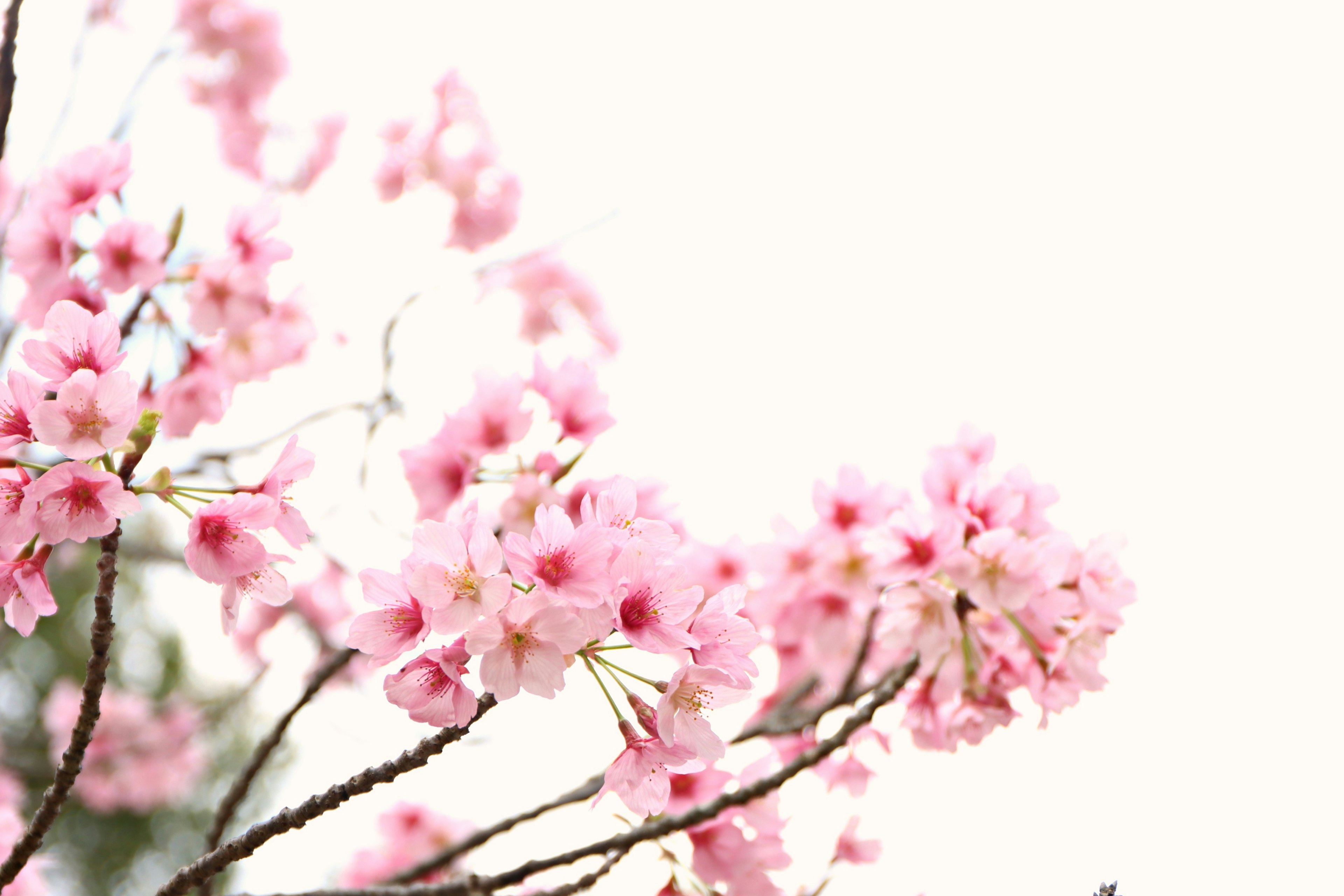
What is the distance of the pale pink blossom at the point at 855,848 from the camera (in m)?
1.65

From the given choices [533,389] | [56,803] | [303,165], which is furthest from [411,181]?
[56,803]

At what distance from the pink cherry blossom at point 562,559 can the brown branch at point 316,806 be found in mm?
134

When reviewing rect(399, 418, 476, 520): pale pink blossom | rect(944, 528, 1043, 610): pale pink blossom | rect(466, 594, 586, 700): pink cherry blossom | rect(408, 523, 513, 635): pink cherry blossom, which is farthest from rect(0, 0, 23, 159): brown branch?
rect(944, 528, 1043, 610): pale pink blossom

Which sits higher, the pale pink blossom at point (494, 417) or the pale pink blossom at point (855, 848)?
the pale pink blossom at point (494, 417)

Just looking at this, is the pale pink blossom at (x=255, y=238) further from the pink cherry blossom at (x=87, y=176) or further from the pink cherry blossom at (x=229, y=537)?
the pink cherry blossom at (x=229, y=537)

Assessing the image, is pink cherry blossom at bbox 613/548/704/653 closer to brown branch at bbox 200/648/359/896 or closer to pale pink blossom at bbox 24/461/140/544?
pale pink blossom at bbox 24/461/140/544

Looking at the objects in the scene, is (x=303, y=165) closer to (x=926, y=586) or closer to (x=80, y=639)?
(x=926, y=586)

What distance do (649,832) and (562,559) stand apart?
52 centimetres

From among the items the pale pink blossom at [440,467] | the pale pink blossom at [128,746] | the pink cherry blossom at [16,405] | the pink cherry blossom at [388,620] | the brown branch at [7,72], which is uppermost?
the brown branch at [7,72]

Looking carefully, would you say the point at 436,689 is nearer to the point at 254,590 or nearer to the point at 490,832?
the point at 254,590

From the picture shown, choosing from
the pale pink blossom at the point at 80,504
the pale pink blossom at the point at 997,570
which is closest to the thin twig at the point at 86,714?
the pale pink blossom at the point at 80,504

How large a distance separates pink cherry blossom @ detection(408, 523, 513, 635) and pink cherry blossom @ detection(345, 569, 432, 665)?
2.6 inches

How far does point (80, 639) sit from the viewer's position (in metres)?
11.6

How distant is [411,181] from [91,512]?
317cm
